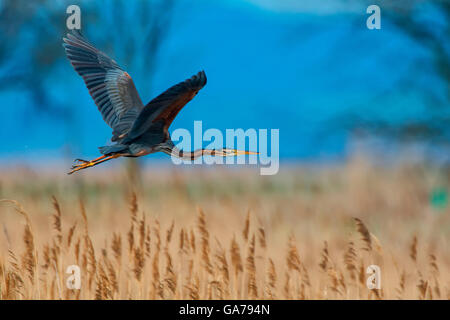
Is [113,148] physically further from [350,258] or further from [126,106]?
[350,258]

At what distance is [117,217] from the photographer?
927cm

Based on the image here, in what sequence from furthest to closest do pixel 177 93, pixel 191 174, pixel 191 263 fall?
1. pixel 191 174
2. pixel 191 263
3. pixel 177 93

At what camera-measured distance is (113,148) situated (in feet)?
10.6

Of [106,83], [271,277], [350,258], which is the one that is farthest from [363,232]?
[106,83]

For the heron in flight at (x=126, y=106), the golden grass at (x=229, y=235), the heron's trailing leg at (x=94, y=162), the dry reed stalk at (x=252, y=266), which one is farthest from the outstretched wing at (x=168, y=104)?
the dry reed stalk at (x=252, y=266)

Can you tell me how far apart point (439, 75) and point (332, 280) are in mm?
8071

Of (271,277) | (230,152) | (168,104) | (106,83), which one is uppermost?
(106,83)

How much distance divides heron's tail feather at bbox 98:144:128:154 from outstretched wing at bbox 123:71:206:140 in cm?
9

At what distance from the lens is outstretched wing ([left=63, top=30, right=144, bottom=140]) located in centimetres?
400

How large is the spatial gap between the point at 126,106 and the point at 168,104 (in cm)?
96

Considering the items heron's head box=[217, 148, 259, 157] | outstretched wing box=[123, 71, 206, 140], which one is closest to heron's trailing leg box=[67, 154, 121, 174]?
outstretched wing box=[123, 71, 206, 140]

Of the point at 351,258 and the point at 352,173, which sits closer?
the point at 351,258
